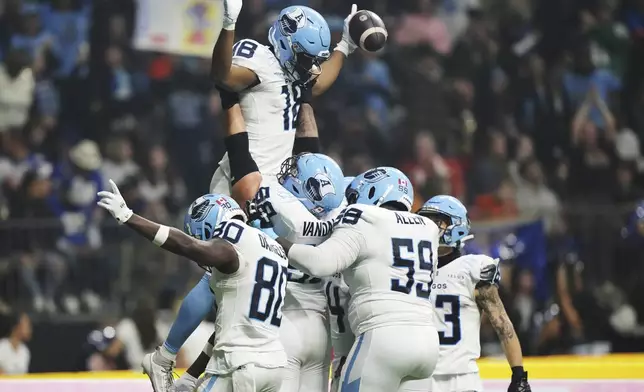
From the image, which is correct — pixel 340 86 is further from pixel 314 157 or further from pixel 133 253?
pixel 314 157

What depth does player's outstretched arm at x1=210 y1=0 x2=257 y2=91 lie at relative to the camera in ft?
26.3

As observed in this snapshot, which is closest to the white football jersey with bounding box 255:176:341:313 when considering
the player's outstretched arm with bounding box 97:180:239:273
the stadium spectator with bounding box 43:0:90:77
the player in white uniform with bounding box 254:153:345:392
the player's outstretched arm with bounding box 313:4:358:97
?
the player in white uniform with bounding box 254:153:345:392

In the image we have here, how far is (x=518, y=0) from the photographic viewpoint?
55.5 ft

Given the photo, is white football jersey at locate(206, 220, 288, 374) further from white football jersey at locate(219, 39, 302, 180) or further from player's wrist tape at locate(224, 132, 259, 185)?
white football jersey at locate(219, 39, 302, 180)

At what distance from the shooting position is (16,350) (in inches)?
478

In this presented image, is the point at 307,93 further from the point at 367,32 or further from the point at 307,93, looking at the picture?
the point at 367,32

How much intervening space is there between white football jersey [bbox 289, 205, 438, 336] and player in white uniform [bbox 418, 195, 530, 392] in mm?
630

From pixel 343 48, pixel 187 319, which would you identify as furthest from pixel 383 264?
pixel 343 48

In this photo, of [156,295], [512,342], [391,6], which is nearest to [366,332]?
[512,342]

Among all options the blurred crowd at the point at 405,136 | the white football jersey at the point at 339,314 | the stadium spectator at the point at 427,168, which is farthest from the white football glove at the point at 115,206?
the stadium spectator at the point at 427,168

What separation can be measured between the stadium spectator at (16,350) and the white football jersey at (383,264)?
5184 mm

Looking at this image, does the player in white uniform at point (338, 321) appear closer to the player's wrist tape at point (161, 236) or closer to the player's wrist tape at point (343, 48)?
the player's wrist tape at point (161, 236)

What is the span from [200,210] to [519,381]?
2.45 meters

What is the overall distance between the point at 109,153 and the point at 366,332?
7489 millimetres
